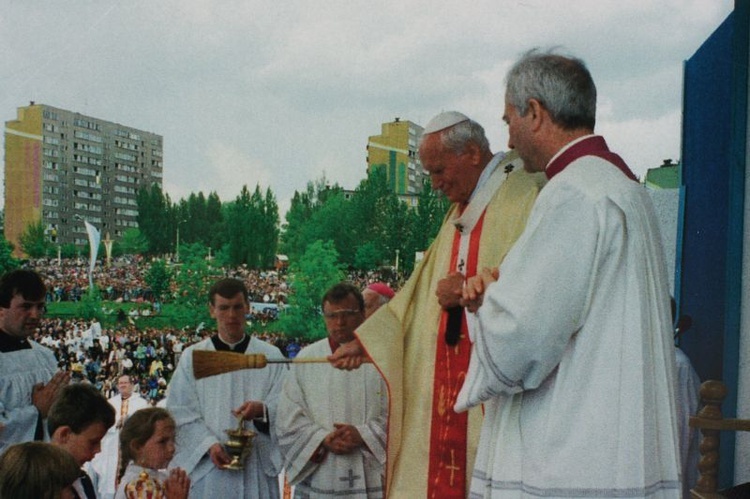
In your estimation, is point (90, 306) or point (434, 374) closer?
point (434, 374)

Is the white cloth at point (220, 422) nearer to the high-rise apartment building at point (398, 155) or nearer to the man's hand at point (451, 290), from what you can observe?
the man's hand at point (451, 290)

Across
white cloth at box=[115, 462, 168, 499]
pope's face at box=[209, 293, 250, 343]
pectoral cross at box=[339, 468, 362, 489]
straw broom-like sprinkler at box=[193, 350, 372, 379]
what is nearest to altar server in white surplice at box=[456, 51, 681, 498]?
straw broom-like sprinkler at box=[193, 350, 372, 379]

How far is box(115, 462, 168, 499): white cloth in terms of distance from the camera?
325 cm

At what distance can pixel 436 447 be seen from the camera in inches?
127

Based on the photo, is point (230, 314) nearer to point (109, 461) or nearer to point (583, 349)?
point (583, 349)

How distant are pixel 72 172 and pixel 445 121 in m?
8.42

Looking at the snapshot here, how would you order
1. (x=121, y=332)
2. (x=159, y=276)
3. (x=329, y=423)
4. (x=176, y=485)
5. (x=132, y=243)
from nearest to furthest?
(x=176, y=485) < (x=329, y=423) < (x=132, y=243) < (x=159, y=276) < (x=121, y=332)

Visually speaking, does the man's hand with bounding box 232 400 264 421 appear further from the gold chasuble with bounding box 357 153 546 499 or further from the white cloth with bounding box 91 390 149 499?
the white cloth with bounding box 91 390 149 499

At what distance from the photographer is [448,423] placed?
3219 millimetres

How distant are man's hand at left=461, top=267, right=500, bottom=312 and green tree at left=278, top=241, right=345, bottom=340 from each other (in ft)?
24.0

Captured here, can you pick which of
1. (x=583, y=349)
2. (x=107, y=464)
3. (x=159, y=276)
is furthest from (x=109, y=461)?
(x=583, y=349)

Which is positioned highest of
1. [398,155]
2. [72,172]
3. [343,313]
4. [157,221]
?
[398,155]

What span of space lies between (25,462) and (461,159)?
75.3 inches

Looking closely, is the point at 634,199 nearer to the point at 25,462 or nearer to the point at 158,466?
the point at 25,462
